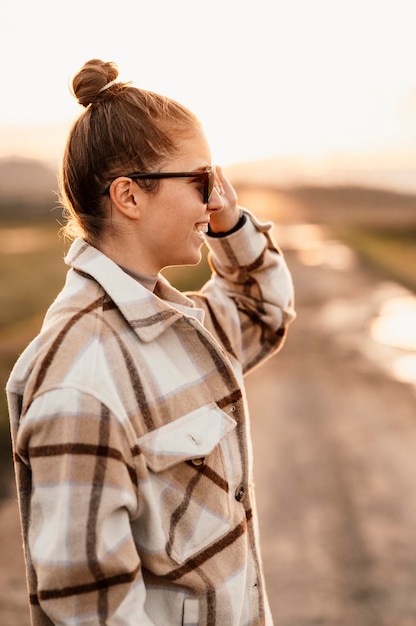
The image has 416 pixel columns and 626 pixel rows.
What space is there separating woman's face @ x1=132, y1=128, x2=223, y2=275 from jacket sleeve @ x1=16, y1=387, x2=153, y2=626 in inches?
19.3

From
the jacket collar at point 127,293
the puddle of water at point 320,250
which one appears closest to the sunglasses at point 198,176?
the jacket collar at point 127,293

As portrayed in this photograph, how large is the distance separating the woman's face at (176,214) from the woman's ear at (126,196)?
0.06 ft

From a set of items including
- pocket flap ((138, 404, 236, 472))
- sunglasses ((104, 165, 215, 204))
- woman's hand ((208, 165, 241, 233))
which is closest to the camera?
pocket flap ((138, 404, 236, 472))

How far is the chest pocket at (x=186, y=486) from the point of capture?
1.68m

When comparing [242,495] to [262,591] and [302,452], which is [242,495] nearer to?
[262,591]

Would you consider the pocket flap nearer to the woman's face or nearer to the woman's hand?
Result: the woman's face

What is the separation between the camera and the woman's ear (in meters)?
1.76

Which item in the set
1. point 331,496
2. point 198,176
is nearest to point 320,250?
point 331,496

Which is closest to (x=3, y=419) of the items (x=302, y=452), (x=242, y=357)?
(x=302, y=452)

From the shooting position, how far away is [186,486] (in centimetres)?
177

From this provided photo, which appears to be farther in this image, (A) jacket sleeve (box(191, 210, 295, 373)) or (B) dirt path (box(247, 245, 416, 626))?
(B) dirt path (box(247, 245, 416, 626))

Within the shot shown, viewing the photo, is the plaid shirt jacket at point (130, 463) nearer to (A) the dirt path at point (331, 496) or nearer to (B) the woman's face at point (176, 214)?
(B) the woman's face at point (176, 214)

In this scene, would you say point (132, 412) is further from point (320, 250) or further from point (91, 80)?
point (320, 250)

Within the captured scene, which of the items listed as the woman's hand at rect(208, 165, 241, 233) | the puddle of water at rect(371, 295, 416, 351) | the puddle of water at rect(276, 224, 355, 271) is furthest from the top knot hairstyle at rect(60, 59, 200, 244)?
the puddle of water at rect(276, 224, 355, 271)
